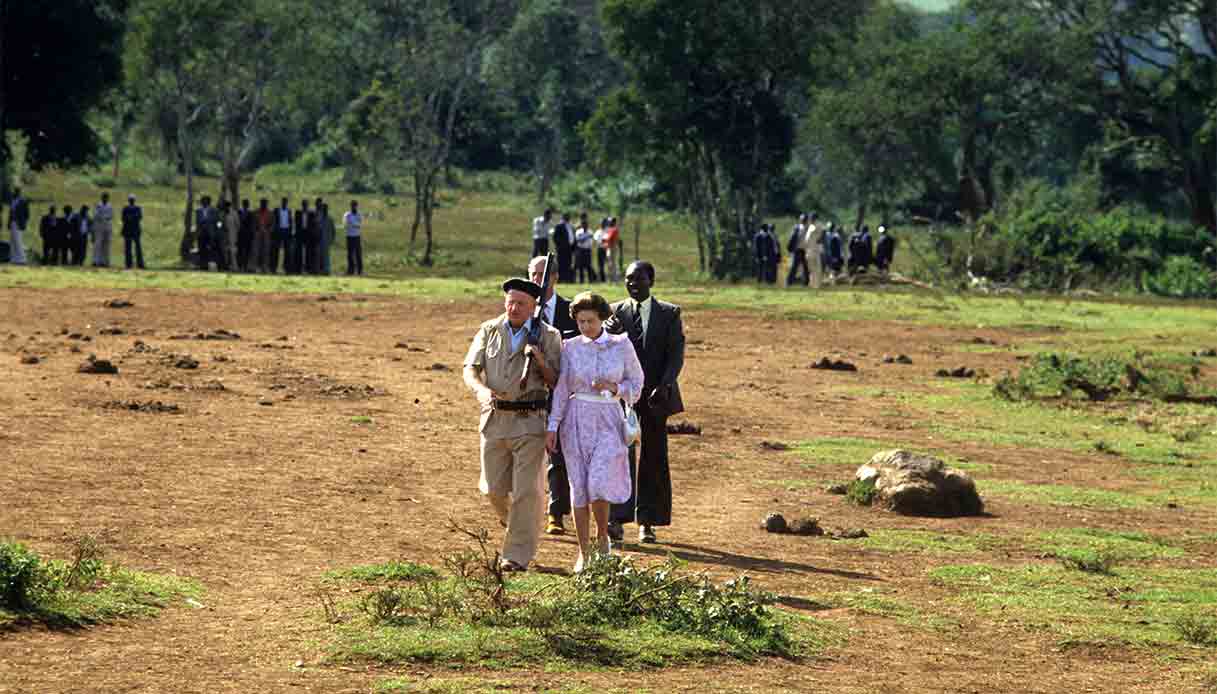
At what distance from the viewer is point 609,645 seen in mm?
8969

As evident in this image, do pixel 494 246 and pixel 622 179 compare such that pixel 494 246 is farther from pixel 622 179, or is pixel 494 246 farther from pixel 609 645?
pixel 609 645

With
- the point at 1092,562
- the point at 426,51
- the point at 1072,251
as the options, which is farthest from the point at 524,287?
the point at 426,51

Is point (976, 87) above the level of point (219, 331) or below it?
above

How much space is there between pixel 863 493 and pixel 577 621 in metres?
5.80

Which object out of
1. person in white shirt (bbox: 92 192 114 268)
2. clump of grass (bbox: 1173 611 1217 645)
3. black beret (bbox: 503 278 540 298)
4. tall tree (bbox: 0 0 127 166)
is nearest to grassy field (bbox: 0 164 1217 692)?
clump of grass (bbox: 1173 611 1217 645)

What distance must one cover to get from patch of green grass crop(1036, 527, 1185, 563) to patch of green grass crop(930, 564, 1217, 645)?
412 millimetres

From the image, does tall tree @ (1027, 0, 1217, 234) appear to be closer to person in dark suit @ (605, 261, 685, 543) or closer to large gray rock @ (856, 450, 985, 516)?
large gray rock @ (856, 450, 985, 516)

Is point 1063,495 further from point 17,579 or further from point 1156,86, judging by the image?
point 1156,86

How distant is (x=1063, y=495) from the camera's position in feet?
51.2

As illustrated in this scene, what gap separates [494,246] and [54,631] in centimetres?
5234

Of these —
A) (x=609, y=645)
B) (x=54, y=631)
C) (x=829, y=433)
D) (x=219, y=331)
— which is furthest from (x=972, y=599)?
(x=219, y=331)

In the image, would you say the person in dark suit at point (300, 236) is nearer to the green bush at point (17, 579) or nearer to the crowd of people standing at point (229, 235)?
the crowd of people standing at point (229, 235)

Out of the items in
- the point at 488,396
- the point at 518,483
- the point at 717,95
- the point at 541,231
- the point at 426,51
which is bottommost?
the point at 518,483

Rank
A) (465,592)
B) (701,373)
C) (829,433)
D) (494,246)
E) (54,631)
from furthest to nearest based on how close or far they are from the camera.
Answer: (494,246) → (701,373) → (829,433) → (465,592) → (54,631)
